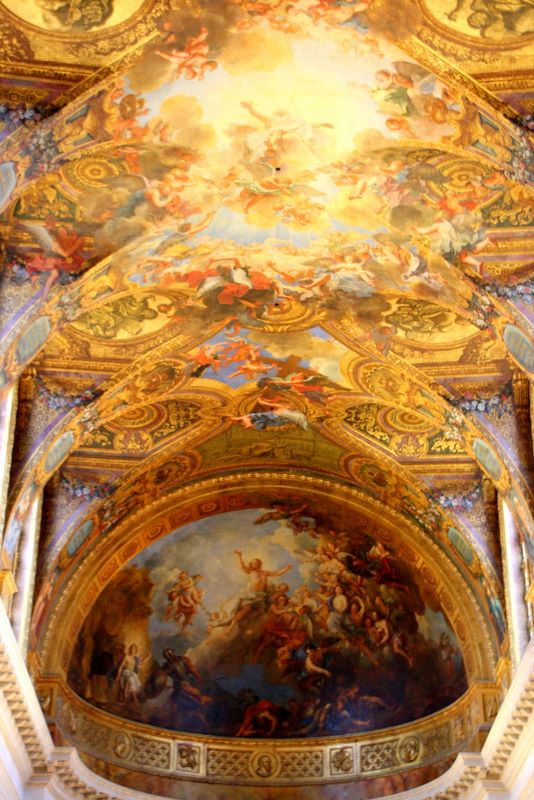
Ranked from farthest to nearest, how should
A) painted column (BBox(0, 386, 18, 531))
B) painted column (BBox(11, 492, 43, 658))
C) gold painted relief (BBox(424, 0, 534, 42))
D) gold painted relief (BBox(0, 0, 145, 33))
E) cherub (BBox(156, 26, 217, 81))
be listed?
1. painted column (BBox(11, 492, 43, 658))
2. painted column (BBox(0, 386, 18, 531))
3. cherub (BBox(156, 26, 217, 81))
4. gold painted relief (BBox(0, 0, 145, 33))
5. gold painted relief (BBox(424, 0, 534, 42))

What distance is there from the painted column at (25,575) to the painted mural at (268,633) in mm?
2673

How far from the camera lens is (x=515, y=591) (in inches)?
970

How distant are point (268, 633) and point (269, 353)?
682cm

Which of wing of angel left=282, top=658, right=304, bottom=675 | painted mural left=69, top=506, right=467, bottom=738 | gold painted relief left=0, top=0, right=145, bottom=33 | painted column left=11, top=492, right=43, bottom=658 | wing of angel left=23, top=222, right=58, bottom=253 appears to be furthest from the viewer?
wing of angel left=282, top=658, right=304, bottom=675

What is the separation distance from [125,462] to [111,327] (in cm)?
419

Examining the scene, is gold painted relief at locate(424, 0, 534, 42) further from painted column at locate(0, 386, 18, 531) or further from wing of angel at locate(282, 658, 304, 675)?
wing of angel at locate(282, 658, 304, 675)

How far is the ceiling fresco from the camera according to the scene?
59.0ft

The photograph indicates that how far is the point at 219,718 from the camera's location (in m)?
27.8

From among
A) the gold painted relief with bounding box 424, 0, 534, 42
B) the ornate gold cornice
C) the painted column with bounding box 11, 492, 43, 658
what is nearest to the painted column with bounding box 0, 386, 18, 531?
the painted column with bounding box 11, 492, 43, 658

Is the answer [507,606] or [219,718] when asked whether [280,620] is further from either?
[507,606]

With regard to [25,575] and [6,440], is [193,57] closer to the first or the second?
[6,440]

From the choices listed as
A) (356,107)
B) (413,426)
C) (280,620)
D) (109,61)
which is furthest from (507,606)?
(109,61)

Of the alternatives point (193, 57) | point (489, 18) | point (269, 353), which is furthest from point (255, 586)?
point (489, 18)

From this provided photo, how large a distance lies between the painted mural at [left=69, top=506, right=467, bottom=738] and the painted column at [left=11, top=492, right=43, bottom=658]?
2673mm
